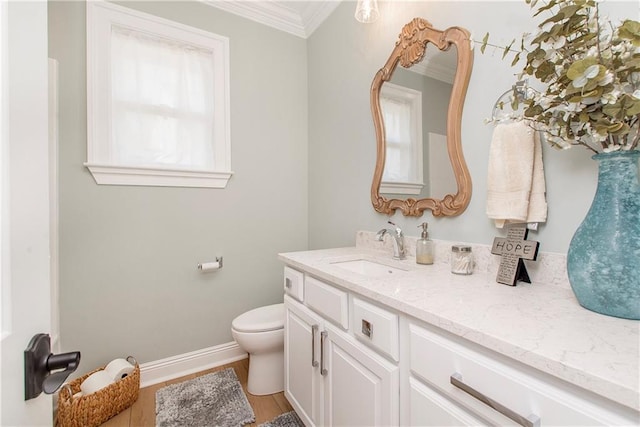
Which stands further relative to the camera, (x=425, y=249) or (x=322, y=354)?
(x=425, y=249)

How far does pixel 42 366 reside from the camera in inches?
18.1

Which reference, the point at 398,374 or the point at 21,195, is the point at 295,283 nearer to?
the point at 398,374

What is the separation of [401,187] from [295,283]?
0.79 meters

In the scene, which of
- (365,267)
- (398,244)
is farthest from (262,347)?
(398,244)

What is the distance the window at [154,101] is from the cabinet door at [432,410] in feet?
5.99

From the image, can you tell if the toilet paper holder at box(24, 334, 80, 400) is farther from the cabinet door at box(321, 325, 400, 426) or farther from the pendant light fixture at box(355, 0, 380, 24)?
the pendant light fixture at box(355, 0, 380, 24)

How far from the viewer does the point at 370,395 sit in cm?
96

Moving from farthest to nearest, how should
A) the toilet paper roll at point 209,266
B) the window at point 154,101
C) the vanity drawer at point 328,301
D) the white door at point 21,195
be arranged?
the toilet paper roll at point 209,266 < the window at point 154,101 < the vanity drawer at point 328,301 < the white door at point 21,195

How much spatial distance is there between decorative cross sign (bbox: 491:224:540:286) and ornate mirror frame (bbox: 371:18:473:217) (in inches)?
10.0

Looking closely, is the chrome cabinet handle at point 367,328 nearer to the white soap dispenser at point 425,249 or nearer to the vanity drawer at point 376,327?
the vanity drawer at point 376,327

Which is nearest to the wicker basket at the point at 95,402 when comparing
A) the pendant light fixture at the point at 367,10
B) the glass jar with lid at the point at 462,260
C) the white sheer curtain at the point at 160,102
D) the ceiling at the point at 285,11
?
the white sheer curtain at the point at 160,102

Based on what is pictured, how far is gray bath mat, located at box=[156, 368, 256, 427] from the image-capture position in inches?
60.6

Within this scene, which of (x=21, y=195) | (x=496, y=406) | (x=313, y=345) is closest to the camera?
(x=21, y=195)

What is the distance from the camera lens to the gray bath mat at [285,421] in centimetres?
150
